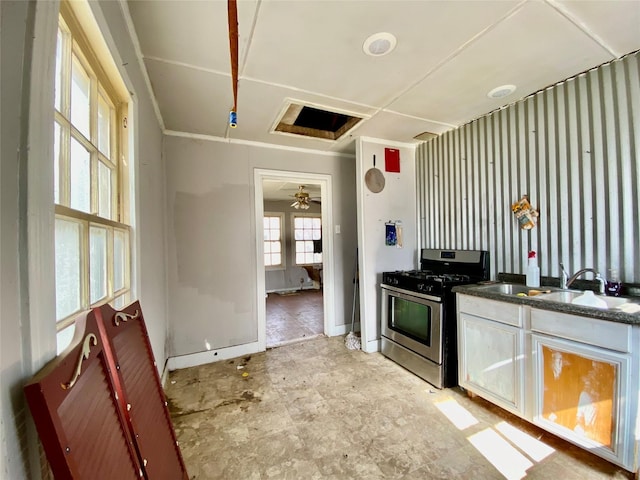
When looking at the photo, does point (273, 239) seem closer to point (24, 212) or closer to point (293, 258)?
point (293, 258)

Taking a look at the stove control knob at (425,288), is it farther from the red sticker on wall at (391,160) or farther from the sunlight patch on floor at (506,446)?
the red sticker on wall at (391,160)

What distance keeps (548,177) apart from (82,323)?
2.89 metres

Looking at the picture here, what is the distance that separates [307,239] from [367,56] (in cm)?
576

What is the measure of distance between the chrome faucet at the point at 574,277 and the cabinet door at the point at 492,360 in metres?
0.53

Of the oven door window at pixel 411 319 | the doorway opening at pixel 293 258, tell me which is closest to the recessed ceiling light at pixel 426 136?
the doorway opening at pixel 293 258

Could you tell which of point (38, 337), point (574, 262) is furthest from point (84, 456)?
point (574, 262)

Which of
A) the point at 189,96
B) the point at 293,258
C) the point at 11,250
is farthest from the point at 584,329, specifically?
the point at 293,258

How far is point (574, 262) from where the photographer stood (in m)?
1.96

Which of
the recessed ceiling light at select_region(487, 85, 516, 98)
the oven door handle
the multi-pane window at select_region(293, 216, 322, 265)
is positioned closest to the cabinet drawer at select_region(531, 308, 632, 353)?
the oven door handle

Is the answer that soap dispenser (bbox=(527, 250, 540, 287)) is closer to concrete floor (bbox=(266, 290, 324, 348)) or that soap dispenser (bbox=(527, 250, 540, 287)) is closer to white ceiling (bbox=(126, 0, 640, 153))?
white ceiling (bbox=(126, 0, 640, 153))

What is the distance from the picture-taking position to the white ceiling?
134 cm

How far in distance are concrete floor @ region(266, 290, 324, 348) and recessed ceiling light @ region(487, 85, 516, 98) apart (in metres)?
3.18

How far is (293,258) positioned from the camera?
7.03 m

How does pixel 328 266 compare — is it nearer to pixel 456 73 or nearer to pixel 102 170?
pixel 456 73
